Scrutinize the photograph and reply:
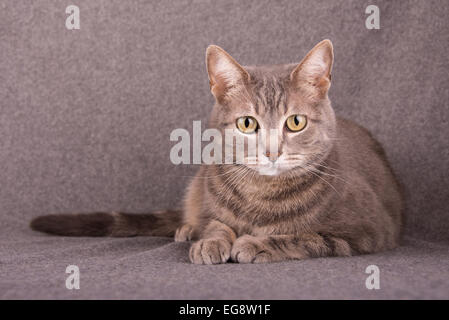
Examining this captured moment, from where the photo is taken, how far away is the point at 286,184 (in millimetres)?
1539

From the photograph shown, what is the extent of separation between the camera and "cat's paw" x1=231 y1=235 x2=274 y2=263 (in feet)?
4.54

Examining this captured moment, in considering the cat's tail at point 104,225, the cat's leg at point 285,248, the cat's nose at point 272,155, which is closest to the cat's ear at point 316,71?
the cat's nose at point 272,155

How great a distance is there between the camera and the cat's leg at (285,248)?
139cm

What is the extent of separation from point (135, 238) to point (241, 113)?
69 centimetres

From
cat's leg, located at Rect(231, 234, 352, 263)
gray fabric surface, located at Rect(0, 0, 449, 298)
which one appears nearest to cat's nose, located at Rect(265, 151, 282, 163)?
cat's leg, located at Rect(231, 234, 352, 263)

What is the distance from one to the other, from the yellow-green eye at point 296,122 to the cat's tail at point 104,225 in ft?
2.44

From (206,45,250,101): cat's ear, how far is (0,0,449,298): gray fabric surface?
70cm

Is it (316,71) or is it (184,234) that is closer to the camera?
(316,71)

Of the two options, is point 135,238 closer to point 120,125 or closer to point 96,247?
point 96,247

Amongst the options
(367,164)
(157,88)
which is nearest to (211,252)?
(367,164)

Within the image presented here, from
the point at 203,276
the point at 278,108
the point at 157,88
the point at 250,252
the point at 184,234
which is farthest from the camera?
the point at 157,88

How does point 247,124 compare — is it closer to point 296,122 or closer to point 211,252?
point 296,122

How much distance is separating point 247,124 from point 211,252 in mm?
406

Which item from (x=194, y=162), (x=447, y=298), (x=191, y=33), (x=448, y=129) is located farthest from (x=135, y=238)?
(x=448, y=129)
